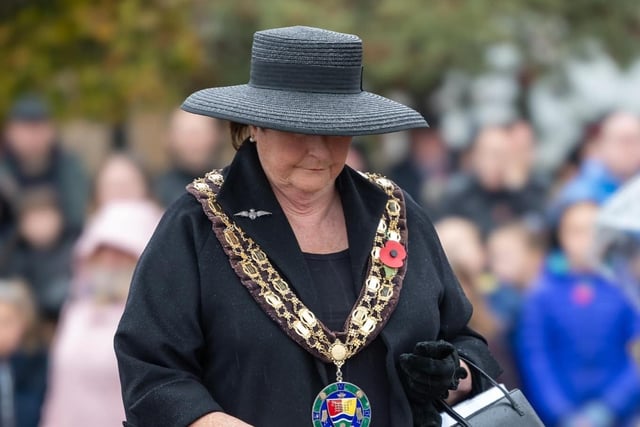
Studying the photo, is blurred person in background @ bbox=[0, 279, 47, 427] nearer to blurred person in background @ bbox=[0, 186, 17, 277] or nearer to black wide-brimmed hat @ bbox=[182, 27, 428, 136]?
blurred person in background @ bbox=[0, 186, 17, 277]

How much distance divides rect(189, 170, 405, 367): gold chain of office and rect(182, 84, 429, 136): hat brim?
0.24 meters

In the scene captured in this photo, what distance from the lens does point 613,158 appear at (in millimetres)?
8680

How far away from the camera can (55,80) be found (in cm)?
977

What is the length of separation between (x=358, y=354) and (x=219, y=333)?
372 millimetres

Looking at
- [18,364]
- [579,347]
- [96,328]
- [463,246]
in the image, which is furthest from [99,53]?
[579,347]


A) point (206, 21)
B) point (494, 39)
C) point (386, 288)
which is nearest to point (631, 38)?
point (494, 39)

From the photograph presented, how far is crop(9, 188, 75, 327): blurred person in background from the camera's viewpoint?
818 cm

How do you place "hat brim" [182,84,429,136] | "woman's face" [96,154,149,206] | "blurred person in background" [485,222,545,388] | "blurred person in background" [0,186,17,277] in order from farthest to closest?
"blurred person in background" [0,186,17,277]
"woman's face" [96,154,149,206]
"blurred person in background" [485,222,545,388]
"hat brim" [182,84,429,136]

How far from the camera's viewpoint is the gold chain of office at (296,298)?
384 centimetres

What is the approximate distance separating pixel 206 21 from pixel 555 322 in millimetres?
4142

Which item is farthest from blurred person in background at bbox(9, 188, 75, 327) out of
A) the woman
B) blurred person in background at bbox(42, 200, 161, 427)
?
the woman

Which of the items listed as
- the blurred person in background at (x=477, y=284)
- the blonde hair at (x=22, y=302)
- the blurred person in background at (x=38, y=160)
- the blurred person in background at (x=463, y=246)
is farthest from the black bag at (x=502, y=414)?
the blurred person in background at (x=38, y=160)

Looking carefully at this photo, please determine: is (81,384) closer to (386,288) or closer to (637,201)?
(637,201)

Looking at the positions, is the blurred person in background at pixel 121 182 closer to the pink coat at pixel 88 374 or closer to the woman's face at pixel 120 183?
the woman's face at pixel 120 183
